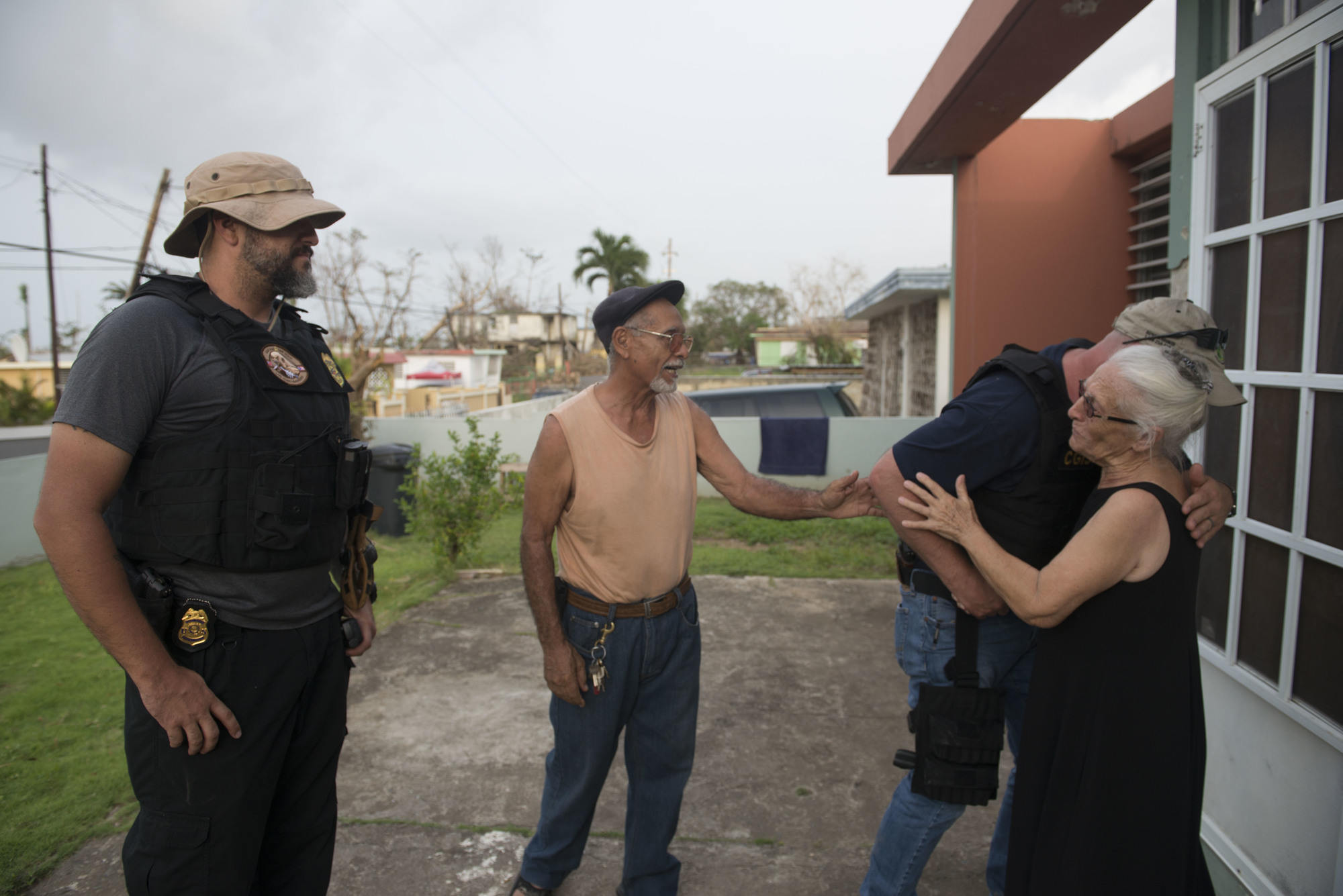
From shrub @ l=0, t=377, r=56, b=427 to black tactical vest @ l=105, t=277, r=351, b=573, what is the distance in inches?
517

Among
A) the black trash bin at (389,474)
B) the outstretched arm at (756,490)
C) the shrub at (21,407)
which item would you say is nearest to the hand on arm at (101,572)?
the outstretched arm at (756,490)

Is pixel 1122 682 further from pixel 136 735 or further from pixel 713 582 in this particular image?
pixel 713 582

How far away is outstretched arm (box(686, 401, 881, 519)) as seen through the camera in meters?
2.44

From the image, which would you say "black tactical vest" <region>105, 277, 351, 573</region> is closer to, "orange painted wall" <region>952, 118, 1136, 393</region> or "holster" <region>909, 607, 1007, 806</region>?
"holster" <region>909, 607, 1007, 806</region>

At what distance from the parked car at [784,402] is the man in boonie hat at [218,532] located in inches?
332

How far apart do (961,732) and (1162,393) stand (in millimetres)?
998

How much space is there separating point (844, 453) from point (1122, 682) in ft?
27.2

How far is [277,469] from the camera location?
1.75 m

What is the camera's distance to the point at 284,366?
185cm

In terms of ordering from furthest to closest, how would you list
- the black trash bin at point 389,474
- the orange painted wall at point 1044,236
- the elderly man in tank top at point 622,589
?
the black trash bin at point 389,474, the orange painted wall at point 1044,236, the elderly man in tank top at point 622,589

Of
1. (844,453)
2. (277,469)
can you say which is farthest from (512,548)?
(277,469)

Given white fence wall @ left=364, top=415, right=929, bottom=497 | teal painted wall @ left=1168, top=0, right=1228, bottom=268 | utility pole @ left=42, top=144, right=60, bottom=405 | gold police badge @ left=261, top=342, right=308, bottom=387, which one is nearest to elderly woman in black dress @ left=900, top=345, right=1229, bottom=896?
teal painted wall @ left=1168, top=0, right=1228, bottom=268

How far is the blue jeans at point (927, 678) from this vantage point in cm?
209

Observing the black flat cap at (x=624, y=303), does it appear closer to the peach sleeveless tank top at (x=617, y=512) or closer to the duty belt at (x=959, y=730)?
the peach sleeveless tank top at (x=617, y=512)
